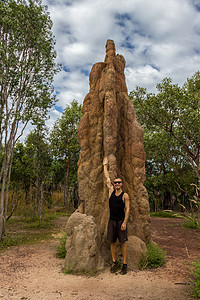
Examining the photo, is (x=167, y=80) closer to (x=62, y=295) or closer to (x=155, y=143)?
(x=155, y=143)

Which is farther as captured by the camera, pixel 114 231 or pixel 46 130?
pixel 46 130

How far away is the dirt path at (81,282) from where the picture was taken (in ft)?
14.1

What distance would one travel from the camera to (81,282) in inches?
191

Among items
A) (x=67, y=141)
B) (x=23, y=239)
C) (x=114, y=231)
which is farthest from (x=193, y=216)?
(x=67, y=141)

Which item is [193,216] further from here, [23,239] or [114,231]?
[23,239]

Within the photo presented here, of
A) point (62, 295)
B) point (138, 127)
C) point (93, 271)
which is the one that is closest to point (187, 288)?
point (93, 271)

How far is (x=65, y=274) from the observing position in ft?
17.6

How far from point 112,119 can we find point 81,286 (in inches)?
177

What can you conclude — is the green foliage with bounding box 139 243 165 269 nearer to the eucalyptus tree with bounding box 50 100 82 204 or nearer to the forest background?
the forest background

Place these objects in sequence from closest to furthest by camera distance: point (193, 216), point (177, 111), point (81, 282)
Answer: point (81, 282)
point (193, 216)
point (177, 111)

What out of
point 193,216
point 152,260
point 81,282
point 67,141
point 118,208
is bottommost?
point 81,282

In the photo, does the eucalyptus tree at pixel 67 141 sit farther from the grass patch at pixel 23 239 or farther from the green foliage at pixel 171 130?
the grass patch at pixel 23 239

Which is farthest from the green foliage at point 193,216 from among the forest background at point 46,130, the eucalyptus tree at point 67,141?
the eucalyptus tree at point 67,141

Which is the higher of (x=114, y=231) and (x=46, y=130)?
(x=46, y=130)
